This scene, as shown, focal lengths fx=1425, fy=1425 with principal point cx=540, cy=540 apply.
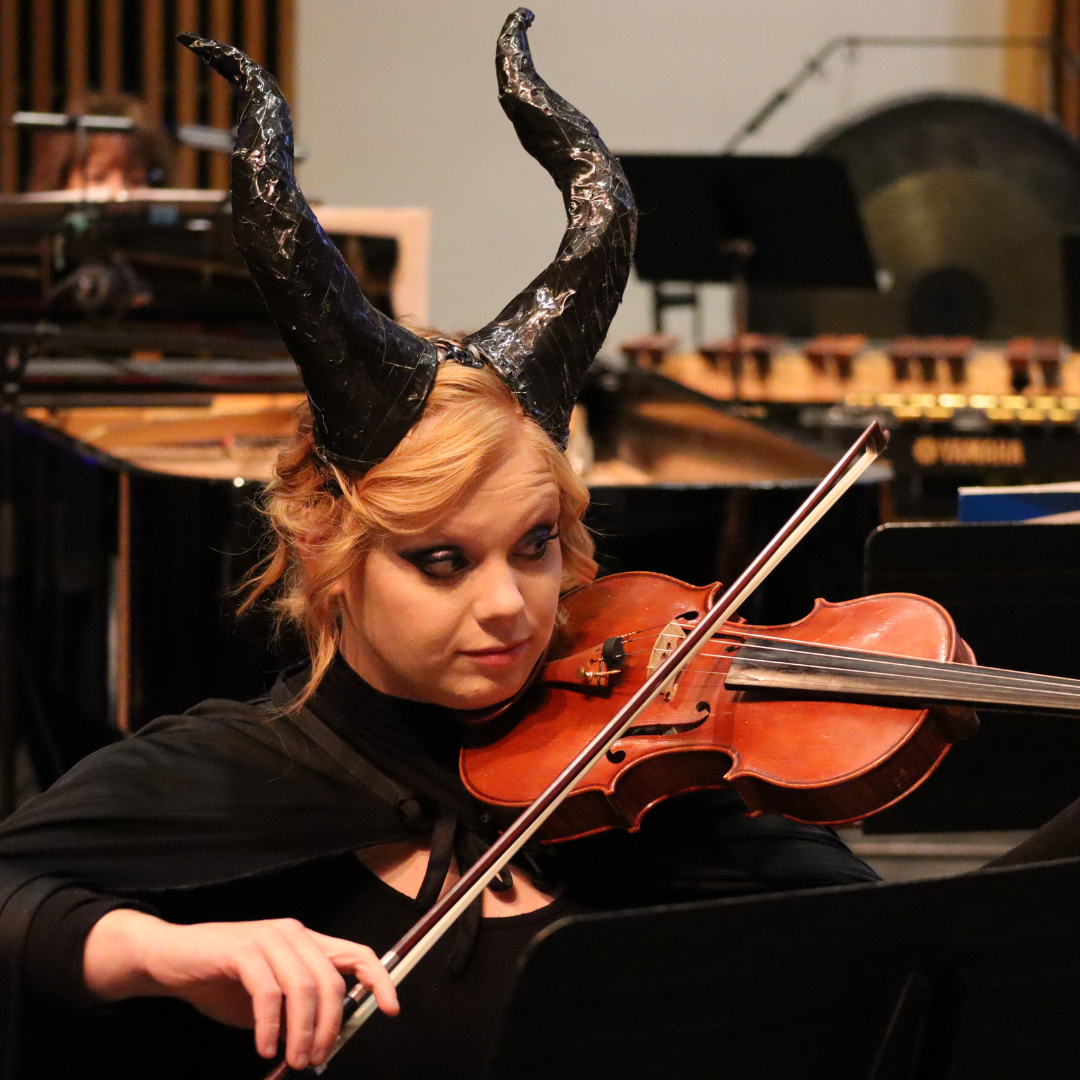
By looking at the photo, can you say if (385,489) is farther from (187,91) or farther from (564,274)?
(187,91)

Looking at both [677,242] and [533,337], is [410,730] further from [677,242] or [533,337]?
[677,242]

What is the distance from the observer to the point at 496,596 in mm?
1111

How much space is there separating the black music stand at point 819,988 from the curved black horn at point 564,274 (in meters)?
0.54

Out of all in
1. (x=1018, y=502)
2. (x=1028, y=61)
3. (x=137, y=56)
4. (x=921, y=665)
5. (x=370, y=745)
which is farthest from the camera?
(x=1028, y=61)

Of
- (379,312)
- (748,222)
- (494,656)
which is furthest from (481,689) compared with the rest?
(748,222)

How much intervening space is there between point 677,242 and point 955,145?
2.70 m

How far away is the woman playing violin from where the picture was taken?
3.47ft

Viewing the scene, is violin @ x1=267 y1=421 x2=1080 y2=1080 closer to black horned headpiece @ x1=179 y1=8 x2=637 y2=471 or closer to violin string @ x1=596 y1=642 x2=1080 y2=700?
violin string @ x1=596 y1=642 x2=1080 y2=700

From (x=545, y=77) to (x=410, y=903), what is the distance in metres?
5.87

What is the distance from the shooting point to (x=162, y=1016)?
1.14 meters

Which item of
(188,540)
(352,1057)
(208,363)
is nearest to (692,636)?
(352,1057)

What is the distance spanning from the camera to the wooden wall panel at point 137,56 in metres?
6.24

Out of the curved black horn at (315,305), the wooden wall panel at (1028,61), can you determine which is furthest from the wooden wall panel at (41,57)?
the curved black horn at (315,305)

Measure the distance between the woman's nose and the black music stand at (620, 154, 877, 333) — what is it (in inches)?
129
